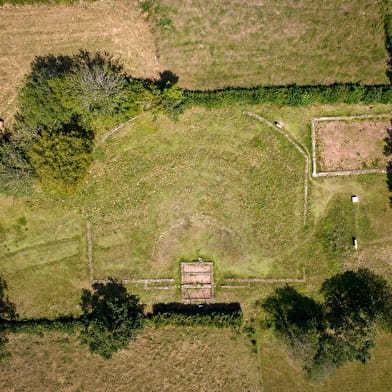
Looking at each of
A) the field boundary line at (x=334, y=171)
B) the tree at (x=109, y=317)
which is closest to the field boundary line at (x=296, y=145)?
the field boundary line at (x=334, y=171)

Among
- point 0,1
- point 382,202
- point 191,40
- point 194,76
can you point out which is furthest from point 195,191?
point 0,1

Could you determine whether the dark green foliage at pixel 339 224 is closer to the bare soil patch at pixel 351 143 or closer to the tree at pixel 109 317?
the bare soil patch at pixel 351 143

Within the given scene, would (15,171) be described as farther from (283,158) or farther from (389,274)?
(389,274)

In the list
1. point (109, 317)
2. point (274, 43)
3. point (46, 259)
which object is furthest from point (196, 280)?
point (274, 43)

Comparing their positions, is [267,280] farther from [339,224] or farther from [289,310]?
[339,224]

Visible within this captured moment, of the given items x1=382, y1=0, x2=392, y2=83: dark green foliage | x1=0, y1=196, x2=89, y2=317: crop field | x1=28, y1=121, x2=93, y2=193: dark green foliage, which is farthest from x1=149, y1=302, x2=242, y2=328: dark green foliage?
x1=382, y1=0, x2=392, y2=83: dark green foliage
